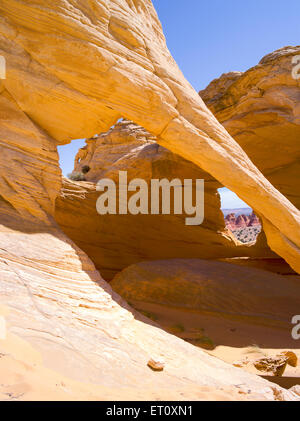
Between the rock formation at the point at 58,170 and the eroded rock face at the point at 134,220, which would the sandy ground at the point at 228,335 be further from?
the eroded rock face at the point at 134,220

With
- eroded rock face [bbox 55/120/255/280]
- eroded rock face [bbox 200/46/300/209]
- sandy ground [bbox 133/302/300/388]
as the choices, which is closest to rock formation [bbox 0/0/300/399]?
sandy ground [bbox 133/302/300/388]

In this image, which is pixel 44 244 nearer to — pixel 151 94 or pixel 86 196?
pixel 151 94

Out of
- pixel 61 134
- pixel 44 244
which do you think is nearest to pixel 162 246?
pixel 61 134

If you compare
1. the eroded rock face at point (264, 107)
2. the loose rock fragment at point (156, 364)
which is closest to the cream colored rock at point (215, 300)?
the loose rock fragment at point (156, 364)

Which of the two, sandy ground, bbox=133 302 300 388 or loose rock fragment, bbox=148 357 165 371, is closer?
loose rock fragment, bbox=148 357 165 371

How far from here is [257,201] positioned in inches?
249

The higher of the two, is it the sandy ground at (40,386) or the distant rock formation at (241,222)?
the distant rock formation at (241,222)

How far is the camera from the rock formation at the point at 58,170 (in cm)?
321

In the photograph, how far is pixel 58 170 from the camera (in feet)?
17.7

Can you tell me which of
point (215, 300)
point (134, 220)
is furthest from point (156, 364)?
point (134, 220)

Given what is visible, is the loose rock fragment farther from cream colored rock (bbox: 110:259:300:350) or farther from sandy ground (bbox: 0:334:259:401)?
cream colored rock (bbox: 110:259:300:350)

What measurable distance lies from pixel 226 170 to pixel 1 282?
A: 4.37 metres

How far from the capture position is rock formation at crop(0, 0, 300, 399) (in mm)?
3213
